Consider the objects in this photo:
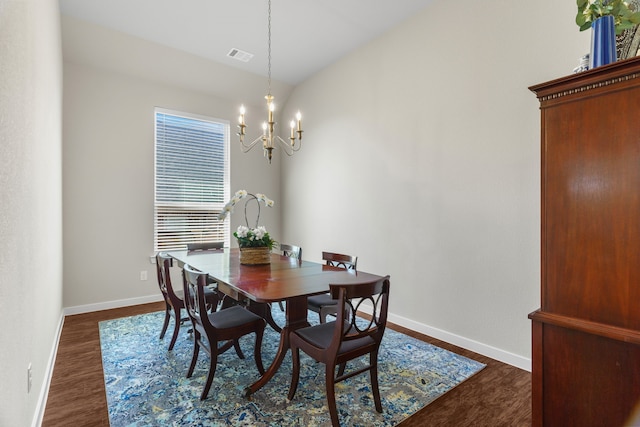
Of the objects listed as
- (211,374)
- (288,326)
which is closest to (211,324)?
(211,374)

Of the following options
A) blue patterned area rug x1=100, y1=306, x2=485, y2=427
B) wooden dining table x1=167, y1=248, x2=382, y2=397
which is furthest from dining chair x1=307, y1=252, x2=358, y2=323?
blue patterned area rug x1=100, y1=306, x2=485, y2=427

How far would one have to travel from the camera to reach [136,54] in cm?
394

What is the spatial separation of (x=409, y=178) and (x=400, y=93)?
954mm

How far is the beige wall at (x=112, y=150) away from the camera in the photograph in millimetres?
3816

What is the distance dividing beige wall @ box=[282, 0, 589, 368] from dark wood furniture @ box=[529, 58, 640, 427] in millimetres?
1444

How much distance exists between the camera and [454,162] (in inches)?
119

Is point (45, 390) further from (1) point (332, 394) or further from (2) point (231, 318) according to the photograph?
(1) point (332, 394)

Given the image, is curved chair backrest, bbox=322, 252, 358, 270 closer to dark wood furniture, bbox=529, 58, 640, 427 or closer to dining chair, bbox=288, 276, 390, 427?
dining chair, bbox=288, 276, 390, 427

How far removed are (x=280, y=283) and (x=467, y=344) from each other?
1.92m

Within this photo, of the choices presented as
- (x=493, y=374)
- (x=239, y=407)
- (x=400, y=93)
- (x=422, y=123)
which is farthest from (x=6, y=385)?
(x=400, y=93)

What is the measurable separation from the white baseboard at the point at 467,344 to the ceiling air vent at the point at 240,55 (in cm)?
372

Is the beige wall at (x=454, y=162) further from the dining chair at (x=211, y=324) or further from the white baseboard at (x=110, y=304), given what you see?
the white baseboard at (x=110, y=304)

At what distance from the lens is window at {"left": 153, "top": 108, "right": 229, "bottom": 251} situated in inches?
176

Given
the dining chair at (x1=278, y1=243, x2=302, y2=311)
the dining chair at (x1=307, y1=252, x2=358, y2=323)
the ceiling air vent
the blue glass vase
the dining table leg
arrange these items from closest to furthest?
the blue glass vase, the dining table leg, the dining chair at (x1=307, y1=252, x2=358, y2=323), the dining chair at (x1=278, y1=243, x2=302, y2=311), the ceiling air vent
